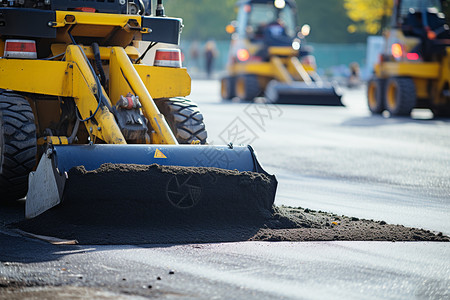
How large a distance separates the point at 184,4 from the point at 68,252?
221ft

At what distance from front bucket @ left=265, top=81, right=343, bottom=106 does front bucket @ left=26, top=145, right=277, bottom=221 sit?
16.1 meters

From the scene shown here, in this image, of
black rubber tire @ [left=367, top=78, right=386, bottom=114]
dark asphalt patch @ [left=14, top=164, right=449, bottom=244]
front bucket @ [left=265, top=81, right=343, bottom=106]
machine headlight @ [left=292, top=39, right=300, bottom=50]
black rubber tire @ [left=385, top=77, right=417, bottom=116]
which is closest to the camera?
dark asphalt patch @ [left=14, top=164, right=449, bottom=244]

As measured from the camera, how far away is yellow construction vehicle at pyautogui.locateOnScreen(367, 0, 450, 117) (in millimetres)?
19625

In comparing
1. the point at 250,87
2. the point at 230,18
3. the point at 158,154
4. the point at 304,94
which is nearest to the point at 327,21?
the point at 230,18

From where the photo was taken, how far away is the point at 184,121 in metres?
8.09

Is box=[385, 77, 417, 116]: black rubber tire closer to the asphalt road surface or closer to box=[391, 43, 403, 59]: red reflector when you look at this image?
box=[391, 43, 403, 59]: red reflector

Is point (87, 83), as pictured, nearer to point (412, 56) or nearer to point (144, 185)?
point (144, 185)

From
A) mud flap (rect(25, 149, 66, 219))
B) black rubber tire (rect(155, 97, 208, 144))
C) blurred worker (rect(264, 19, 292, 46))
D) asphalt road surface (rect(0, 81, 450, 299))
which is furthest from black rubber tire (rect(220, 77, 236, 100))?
mud flap (rect(25, 149, 66, 219))

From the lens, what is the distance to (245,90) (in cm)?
2508

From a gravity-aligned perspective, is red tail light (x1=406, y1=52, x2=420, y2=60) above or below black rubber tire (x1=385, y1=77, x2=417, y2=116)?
above

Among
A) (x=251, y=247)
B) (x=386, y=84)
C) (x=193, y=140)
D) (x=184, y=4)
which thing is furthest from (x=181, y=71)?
(x=184, y=4)

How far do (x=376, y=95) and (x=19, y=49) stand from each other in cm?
1491

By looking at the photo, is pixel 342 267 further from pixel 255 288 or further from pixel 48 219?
pixel 48 219

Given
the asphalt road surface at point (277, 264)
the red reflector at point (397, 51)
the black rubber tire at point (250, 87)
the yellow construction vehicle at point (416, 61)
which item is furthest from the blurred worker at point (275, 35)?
the asphalt road surface at point (277, 264)
